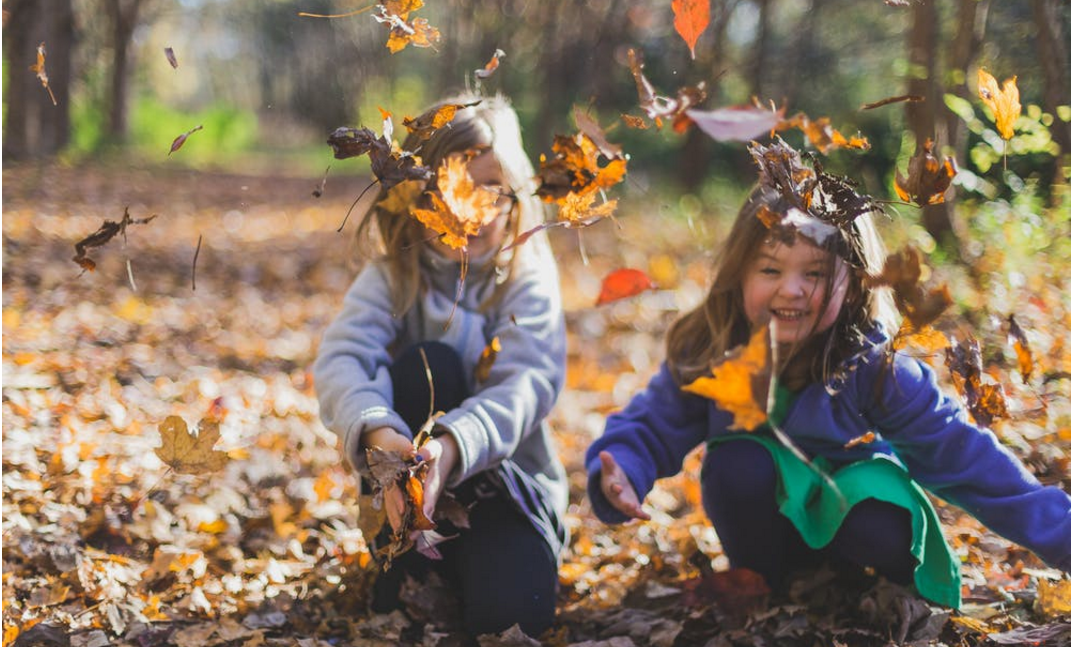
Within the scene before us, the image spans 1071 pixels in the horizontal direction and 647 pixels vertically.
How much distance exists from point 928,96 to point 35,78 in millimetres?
8920

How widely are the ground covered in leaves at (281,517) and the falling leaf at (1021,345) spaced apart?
0.12 meters

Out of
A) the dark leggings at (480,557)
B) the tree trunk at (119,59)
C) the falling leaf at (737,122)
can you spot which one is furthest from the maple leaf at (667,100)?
the tree trunk at (119,59)

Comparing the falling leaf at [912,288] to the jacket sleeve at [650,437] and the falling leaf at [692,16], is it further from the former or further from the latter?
the jacket sleeve at [650,437]

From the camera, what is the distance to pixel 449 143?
2146 millimetres

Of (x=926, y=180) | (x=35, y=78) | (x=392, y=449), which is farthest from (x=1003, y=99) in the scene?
(x=35, y=78)

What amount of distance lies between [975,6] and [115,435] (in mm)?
3910

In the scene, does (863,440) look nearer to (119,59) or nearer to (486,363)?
(486,363)

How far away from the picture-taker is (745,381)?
5.79 feet

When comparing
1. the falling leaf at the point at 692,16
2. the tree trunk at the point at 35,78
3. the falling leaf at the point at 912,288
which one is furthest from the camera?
the tree trunk at the point at 35,78

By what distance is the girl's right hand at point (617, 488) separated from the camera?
198 cm

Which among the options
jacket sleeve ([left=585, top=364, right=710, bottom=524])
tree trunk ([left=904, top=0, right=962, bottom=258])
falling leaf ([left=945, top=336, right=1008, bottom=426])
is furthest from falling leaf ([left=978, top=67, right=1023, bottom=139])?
tree trunk ([left=904, top=0, right=962, bottom=258])

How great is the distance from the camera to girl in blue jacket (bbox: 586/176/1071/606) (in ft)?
6.21

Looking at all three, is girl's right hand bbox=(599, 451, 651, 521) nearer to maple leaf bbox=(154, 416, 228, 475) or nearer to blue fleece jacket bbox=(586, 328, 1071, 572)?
blue fleece jacket bbox=(586, 328, 1071, 572)

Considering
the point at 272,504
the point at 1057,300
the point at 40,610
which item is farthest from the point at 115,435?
the point at 1057,300
